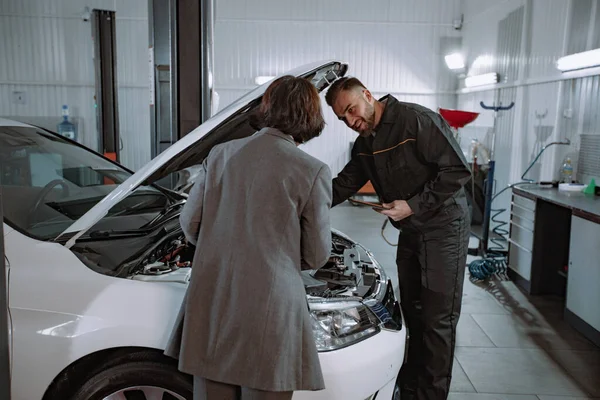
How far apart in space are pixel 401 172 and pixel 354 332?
92cm

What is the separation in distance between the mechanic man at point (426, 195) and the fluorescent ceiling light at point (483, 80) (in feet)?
17.7

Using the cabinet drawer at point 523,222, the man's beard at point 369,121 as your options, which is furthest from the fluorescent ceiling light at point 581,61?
the man's beard at point 369,121

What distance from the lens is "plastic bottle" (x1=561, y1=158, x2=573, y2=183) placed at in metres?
4.99

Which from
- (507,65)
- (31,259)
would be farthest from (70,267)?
(507,65)

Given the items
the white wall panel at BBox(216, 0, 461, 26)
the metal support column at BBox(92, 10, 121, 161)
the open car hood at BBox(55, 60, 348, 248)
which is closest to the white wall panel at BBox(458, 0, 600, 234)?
the white wall panel at BBox(216, 0, 461, 26)

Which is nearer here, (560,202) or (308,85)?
(308,85)

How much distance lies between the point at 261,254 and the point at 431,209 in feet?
3.83

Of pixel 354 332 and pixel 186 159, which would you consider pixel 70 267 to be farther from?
pixel 354 332

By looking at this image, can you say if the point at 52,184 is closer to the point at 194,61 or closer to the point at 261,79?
the point at 194,61

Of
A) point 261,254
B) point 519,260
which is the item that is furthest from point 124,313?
point 519,260

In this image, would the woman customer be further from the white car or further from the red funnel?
the red funnel

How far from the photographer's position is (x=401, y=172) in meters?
2.47

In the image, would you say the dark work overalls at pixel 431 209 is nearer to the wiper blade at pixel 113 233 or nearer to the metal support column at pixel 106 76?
the wiper blade at pixel 113 233

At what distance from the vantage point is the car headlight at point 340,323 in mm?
1767
